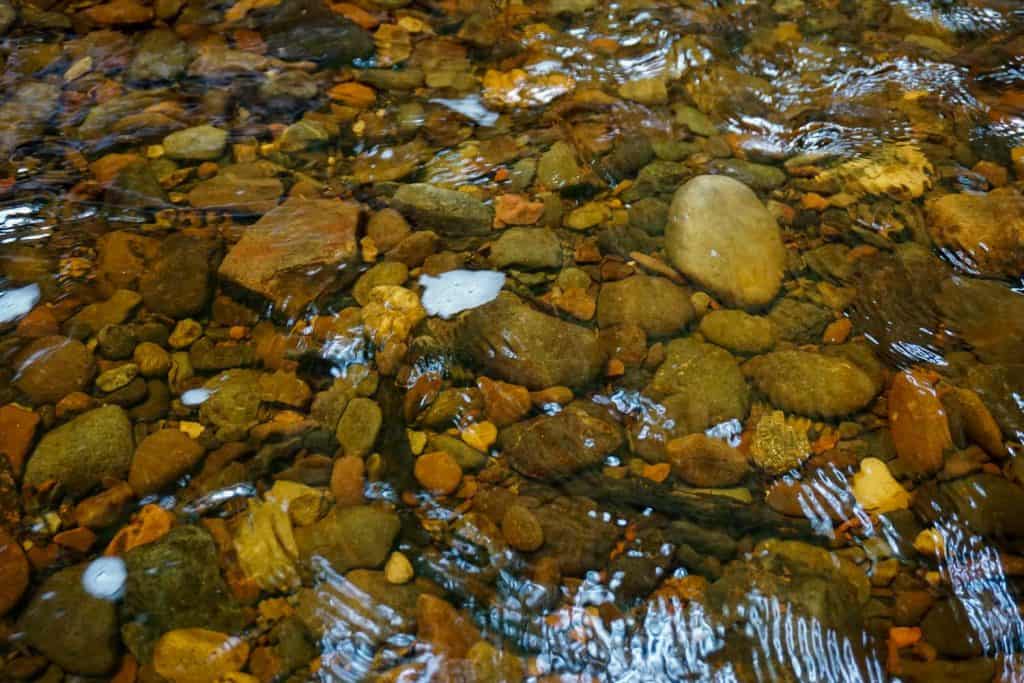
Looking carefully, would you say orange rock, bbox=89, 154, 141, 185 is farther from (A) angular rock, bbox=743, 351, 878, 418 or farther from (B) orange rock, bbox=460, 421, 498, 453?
→ (A) angular rock, bbox=743, 351, 878, 418

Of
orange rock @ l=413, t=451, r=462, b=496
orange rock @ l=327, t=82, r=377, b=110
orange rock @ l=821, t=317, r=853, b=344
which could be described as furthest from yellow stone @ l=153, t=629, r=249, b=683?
orange rock @ l=327, t=82, r=377, b=110

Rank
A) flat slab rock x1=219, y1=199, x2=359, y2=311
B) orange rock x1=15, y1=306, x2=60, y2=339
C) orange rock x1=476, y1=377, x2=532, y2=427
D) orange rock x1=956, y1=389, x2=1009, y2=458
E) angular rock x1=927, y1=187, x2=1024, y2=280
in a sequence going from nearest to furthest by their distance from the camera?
orange rock x1=956, y1=389, x2=1009, y2=458, orange rock x1=476, y1=377, x2=532, y2=427, orange rock x1=15, y1=306, x2=60, y2=339, flat slab rock x1=219, y1=199, x2=359, y2=311, angular rock x1=927, y1=187, x2=1024, y2=280

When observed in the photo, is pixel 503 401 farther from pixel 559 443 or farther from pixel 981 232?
pixel 981 232

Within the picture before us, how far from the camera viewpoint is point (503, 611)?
7.01ft

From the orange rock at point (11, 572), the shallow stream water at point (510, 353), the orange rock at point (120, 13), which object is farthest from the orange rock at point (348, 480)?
the orange rock at point (120, 13)

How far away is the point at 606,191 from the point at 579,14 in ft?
5.38

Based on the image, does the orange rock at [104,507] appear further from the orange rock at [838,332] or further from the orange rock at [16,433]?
the orange rock at [838,332]

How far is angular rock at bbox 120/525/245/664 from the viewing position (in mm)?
2074

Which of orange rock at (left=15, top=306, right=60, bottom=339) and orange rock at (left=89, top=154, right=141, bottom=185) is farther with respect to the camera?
orange rock at (left=89, top=154, right=141, bottom=185)

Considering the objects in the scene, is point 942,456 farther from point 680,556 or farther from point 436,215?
point 436,215

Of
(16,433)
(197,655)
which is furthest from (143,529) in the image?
(16,433)

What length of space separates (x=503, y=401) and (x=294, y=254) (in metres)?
1.14

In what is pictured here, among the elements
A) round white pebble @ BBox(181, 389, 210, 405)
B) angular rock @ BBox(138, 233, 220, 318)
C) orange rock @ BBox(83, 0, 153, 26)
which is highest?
orange rock @ BBox(83, 0, 153, 26)

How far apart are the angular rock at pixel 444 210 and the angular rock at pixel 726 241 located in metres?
0.86
